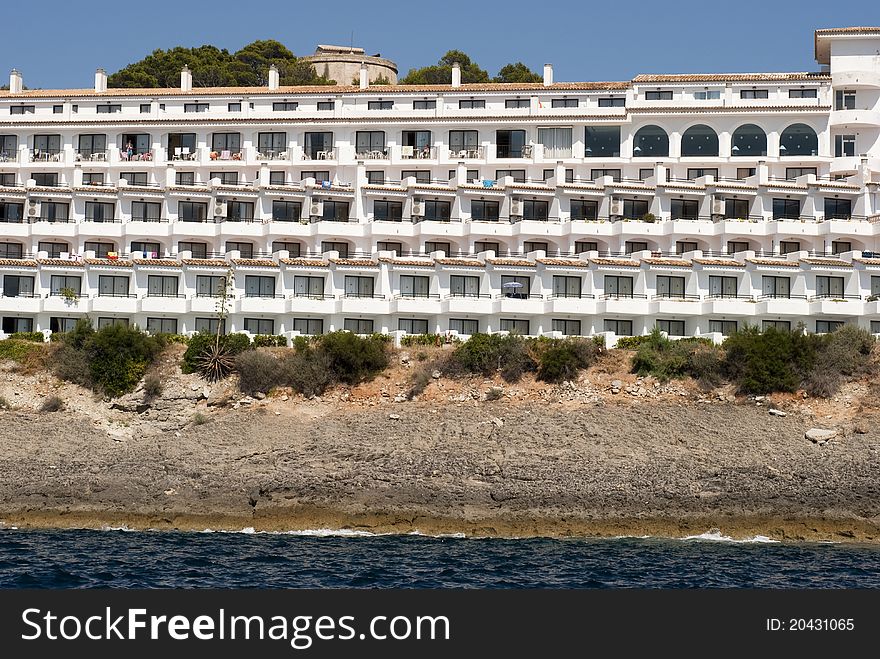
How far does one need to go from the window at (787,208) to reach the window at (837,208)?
2.07m

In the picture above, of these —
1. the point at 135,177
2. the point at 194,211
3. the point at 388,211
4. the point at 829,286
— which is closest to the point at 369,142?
the point at 388,211

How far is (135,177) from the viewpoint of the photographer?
10881cm

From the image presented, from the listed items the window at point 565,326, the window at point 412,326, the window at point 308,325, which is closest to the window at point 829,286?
the window at point 565,326

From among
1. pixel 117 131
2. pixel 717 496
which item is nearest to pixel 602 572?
pixel 717 496

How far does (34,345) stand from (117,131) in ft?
103

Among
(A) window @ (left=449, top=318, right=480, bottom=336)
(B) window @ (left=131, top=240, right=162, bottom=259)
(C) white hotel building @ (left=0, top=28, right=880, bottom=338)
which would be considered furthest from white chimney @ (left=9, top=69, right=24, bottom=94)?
(A) window @ (left=449, top=318, right=480, bottom=336)

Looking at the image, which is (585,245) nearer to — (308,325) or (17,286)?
(308,325)

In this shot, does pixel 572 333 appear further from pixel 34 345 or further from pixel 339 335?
pixel 34 345

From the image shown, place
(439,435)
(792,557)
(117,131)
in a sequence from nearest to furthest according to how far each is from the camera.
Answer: (792,557)
(439,435)
(117,131)

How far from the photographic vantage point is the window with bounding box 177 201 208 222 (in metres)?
102

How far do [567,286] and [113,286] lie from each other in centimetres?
2930

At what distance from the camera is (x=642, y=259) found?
9044 centimetres

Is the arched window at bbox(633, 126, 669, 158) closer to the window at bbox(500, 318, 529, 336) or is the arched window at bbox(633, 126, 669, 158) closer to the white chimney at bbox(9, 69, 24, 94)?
the window at bbox(500, 318, 529, 336)

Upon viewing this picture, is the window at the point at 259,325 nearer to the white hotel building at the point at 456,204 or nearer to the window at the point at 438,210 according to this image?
the white hotel building at the point at 456,204
